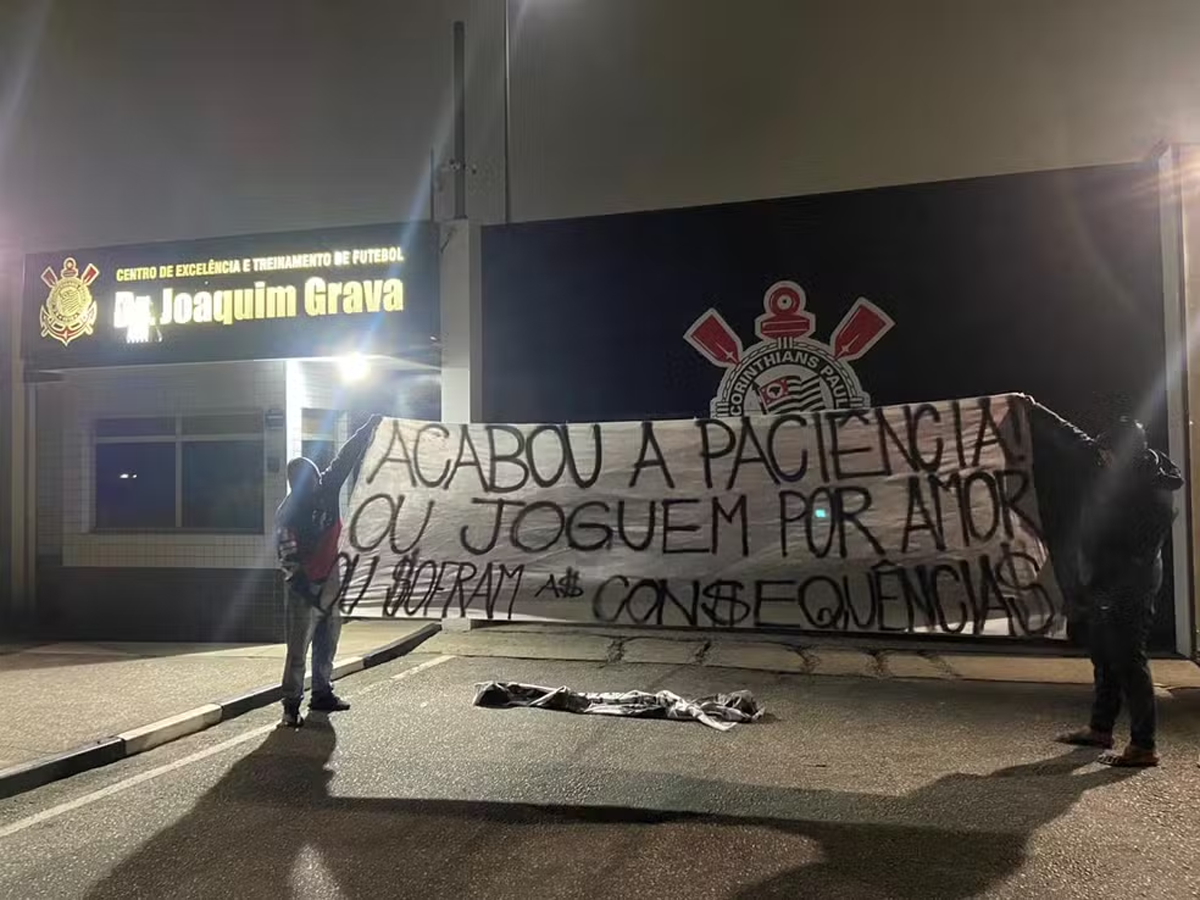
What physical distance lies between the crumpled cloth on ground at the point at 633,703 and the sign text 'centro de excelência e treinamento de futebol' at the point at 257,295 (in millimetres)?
5203

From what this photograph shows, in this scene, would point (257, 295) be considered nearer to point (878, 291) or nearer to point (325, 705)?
point (325, 705)

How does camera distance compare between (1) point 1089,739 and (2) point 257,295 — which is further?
(2) point 257,295

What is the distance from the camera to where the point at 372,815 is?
15.8 feet

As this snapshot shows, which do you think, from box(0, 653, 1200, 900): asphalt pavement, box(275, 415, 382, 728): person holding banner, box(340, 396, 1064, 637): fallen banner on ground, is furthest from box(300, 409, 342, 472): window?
box(340, 396, 1064, 637): fallen banner on ground

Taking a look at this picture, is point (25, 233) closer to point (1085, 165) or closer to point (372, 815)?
point (372, 815)

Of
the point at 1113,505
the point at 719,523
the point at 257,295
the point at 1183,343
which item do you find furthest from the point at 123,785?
A: the point at 1183,343

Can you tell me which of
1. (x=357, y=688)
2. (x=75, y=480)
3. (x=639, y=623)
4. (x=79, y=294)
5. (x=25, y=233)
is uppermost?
(x=25, y=233)

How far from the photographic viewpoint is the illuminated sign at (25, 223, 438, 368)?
1052cm

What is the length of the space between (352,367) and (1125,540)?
8.90 metres

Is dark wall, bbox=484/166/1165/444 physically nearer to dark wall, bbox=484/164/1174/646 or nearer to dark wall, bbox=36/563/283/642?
dark wall, bbox=484/164/1174/646

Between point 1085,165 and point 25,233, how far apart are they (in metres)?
13.1

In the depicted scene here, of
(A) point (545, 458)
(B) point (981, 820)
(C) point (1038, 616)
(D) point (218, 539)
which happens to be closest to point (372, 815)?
(A) point (545, 458)

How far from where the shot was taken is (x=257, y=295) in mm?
10672

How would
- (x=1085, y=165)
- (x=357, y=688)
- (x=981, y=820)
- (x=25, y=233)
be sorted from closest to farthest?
(x=981, y=820), (x=357, y=688), (x=1085, y=165), (x=25, y=233)
